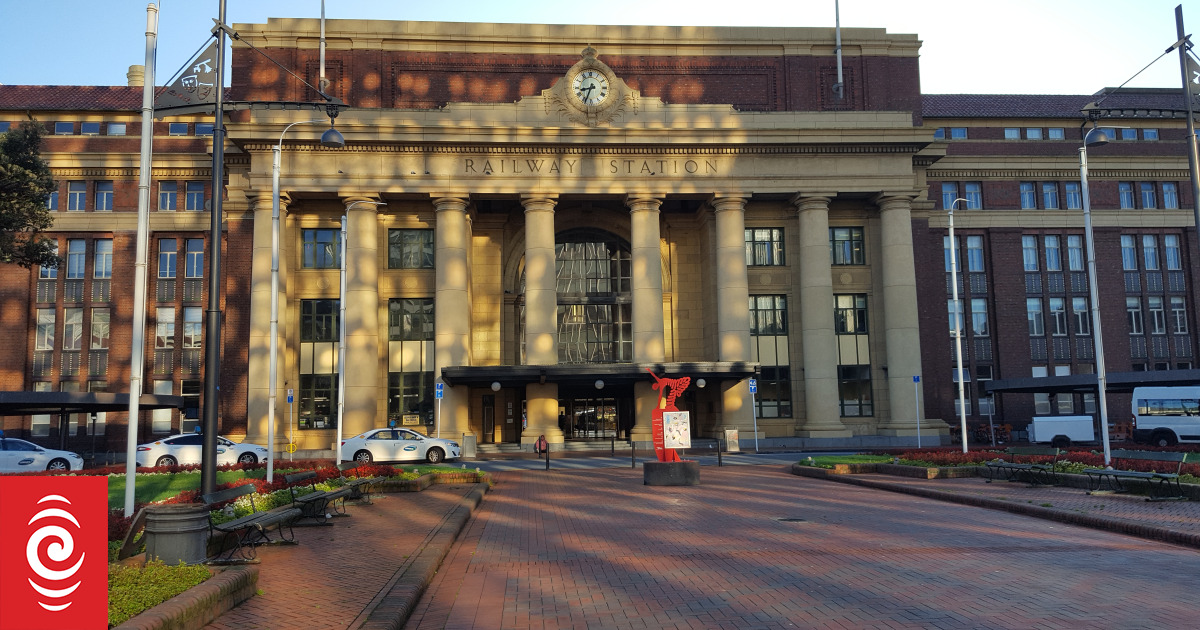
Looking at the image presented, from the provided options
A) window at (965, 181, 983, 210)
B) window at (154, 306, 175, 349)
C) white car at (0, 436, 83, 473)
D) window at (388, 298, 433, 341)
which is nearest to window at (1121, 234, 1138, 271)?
window at (965, 181, 983, 210)

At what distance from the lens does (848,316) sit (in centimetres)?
4706

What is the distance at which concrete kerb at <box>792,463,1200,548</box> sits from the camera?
12.7 meters

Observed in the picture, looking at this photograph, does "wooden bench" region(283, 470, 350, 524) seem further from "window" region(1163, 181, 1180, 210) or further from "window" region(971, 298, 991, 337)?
"window" region(1163, 181, 1180, 210)

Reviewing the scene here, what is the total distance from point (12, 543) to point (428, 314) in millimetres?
41253

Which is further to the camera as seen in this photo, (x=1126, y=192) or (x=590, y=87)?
(x=1126, y=192)

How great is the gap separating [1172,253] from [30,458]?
67.9 m

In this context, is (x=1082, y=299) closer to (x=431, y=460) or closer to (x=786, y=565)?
(x=431, y=460)

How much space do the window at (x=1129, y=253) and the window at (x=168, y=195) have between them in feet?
202

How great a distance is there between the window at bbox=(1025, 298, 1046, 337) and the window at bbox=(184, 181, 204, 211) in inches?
2088

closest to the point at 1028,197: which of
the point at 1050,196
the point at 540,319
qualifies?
the point at 1050,196

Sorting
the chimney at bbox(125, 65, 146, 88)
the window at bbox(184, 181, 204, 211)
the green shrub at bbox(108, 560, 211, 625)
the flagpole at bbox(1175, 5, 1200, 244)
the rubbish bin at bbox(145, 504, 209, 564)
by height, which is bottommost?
the green shrub at bbox(108, 560, 211, 625)

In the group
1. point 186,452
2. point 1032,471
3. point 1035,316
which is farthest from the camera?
point 1035,316

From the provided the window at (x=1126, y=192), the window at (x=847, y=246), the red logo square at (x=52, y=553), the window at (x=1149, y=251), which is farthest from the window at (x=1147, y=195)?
the red logo square at (x=52, y=553)

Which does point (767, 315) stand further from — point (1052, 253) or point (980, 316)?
point (1052, 253)
